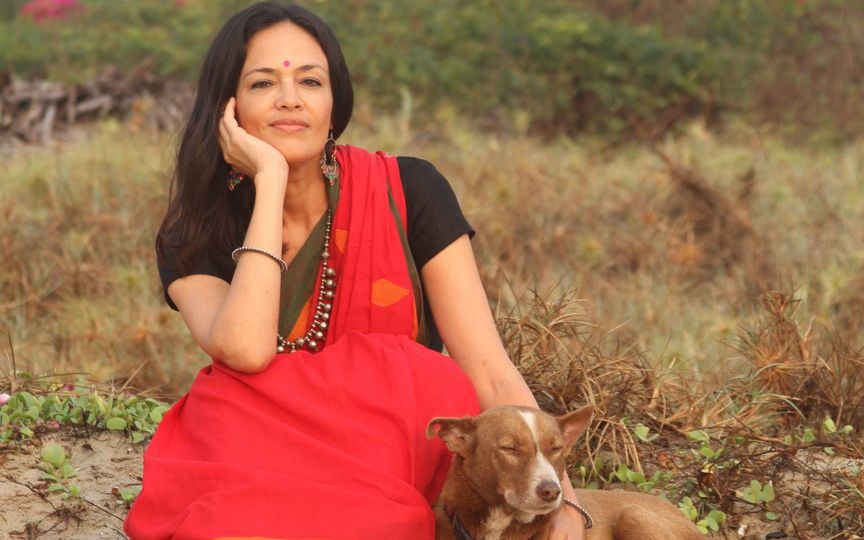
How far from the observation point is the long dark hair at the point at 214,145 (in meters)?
3.92

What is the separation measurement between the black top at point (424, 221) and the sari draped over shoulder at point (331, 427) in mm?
68

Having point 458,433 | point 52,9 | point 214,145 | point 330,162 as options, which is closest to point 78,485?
point 214,145

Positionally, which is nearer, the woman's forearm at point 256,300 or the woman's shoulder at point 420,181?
the woman's forearm at point 256,300

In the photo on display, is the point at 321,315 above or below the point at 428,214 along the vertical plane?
below

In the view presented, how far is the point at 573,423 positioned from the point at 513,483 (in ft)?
1.21

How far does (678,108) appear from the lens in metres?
12.1

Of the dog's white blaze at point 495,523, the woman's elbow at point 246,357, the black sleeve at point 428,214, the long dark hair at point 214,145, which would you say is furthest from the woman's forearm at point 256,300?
the dog's white blaze at point 495,523

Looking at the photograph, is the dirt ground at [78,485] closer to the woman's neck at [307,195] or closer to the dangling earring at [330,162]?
the woman's neck at [307,195]

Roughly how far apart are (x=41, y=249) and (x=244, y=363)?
4524 millimetres

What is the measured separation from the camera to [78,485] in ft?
14.2

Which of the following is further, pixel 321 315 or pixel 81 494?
pixel 81 494

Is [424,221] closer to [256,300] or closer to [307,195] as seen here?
[307,195]

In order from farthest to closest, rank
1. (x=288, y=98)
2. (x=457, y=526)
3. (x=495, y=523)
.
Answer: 1. (x=288, y=98)
2. (x=457, y=526)
3. (x=495, y=523)

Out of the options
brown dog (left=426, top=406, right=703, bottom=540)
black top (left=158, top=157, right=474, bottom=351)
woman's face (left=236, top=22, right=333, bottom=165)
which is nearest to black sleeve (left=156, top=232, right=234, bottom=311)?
black top (left=158, top=157, right=474, bottom=351)
